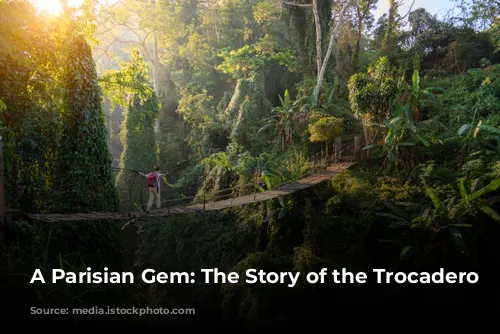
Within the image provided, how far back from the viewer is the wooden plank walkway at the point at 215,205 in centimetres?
612

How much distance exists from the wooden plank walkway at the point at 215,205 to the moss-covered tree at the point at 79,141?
1502 mm

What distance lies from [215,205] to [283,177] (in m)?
2.77

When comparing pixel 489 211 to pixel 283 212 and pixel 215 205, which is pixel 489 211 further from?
pixel 215 205

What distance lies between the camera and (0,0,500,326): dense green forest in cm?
611

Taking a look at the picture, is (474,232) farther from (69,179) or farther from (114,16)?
(114,16)

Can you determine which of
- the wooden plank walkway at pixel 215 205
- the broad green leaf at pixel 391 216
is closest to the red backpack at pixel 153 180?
the wooden plank walkway at pixel 215 205

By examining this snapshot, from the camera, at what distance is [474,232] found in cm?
605

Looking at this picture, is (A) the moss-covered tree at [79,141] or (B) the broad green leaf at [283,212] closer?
(A) the moss-covered tree at [79,141]

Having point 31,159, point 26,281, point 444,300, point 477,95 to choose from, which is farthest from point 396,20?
point 26,281

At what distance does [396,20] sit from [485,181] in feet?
31.9

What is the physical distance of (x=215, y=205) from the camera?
277 inches

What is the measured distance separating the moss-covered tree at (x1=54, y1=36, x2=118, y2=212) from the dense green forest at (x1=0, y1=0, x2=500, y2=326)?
30 millimetres

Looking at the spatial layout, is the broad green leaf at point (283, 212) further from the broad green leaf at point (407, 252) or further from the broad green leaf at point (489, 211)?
the broad green leaf at point (489, 211)

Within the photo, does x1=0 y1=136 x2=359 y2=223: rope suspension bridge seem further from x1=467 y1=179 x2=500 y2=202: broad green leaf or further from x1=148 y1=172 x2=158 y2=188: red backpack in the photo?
x1=467 y1=179 x2=500 y2=202: broad green leaf
